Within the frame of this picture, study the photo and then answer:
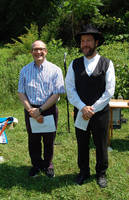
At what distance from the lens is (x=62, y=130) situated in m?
4.88

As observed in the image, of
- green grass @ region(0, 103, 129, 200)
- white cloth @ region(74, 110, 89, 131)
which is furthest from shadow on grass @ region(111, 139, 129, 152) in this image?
white cloth @ region(74, 110, 89, 131)

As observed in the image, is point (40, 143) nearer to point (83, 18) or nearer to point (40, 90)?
point (40, 90)

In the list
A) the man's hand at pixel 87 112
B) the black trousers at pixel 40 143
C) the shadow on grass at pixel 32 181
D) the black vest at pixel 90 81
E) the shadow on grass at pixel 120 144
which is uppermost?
the black vest at pixel 90 81

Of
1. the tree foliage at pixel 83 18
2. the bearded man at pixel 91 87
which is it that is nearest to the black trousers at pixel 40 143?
the bearded man at pixel 91 87

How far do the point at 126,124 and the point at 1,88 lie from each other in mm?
3384

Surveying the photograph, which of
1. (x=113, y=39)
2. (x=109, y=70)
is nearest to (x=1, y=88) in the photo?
(x=109, y=70)

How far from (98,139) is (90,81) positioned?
74cm

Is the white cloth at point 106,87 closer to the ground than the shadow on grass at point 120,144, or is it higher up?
higher up

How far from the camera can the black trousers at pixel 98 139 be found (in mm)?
2820

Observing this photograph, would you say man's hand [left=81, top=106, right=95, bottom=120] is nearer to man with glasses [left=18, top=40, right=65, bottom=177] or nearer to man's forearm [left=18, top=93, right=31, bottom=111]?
man with glasses [left=18, top=40, right=65, bottom=177]

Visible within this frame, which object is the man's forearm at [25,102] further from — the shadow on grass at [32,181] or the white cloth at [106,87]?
the shadow on grass at [32,181]

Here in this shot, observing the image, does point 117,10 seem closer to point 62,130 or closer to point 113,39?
point 113,39

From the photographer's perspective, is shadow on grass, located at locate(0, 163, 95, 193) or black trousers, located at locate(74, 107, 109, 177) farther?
shadow on grass, located at locate(0, 163, 95, 193)

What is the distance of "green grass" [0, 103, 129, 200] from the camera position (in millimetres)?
2959
